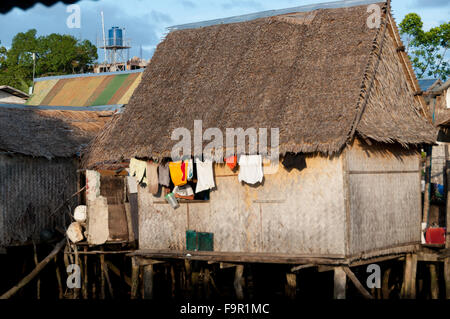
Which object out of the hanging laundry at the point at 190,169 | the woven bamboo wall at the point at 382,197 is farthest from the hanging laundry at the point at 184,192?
the woven bamboo wall at the point at 382,197

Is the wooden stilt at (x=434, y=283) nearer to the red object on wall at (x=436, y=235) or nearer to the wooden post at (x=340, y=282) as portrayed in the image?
the red object on wall at (x=436, y=235)

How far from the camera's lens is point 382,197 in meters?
9.83

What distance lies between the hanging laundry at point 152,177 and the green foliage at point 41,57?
23288mm

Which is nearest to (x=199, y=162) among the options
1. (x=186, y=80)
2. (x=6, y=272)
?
(x=186, y=80)

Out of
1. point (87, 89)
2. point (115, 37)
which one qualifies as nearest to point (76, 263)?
point (87, 89)

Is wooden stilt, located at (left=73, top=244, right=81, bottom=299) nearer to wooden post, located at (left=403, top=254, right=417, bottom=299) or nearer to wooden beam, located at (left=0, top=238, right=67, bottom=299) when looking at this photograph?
wooden beam, located at (left=0, top=238, right=67, bottom=299)

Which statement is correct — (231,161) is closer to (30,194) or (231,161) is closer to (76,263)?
(76,263)

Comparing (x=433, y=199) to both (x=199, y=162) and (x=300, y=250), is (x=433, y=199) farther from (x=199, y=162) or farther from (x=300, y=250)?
(x=199, y=162)

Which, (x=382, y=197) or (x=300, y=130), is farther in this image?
(x=382, y=197)

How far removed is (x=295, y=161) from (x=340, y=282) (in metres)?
1.97

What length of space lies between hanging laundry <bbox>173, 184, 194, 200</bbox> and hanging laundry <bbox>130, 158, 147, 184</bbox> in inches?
29.8

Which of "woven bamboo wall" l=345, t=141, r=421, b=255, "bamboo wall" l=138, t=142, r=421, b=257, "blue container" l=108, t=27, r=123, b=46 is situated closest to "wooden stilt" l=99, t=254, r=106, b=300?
"bamboo wall" l=138, t=142, r=421, b=257

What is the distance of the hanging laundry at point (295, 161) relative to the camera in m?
9.37
